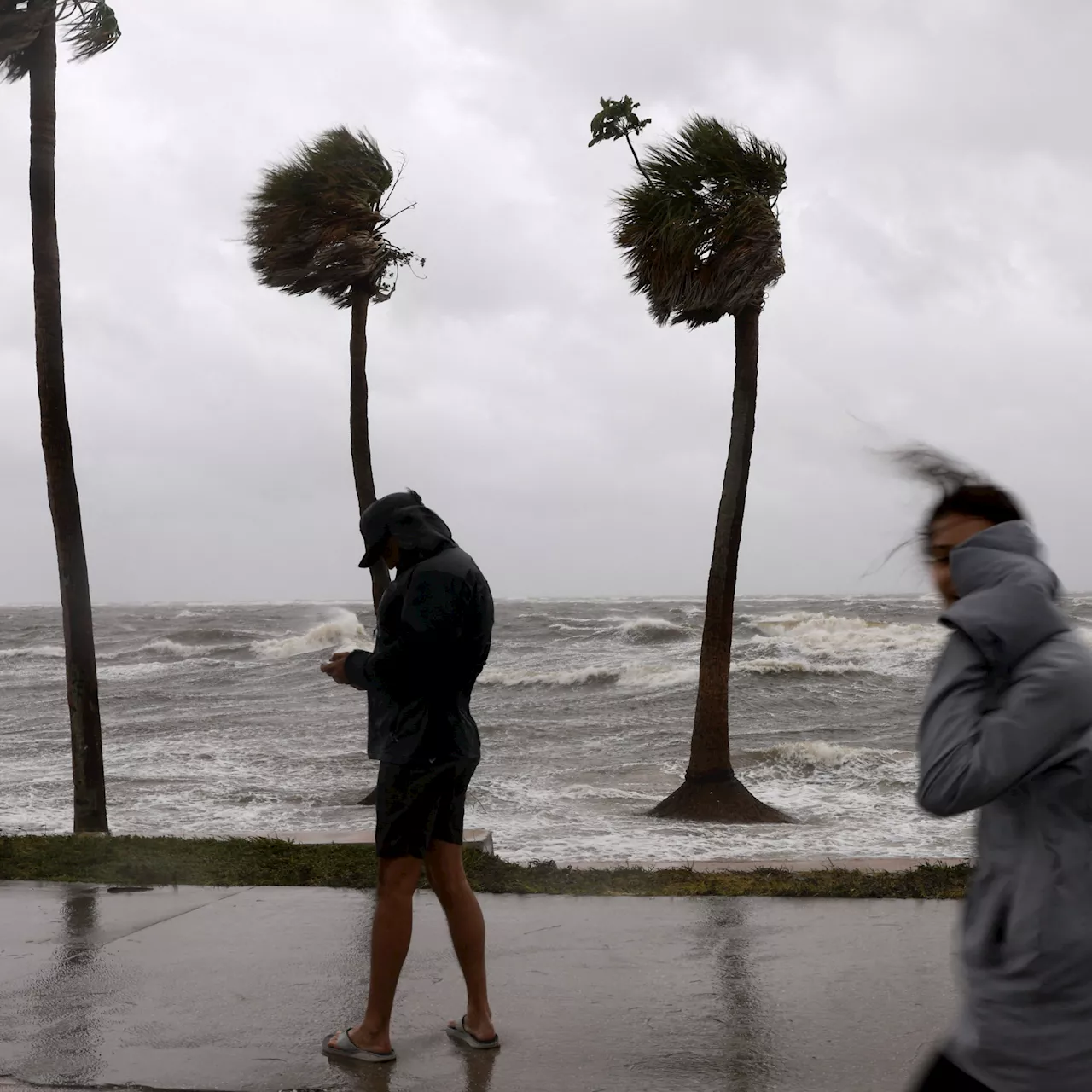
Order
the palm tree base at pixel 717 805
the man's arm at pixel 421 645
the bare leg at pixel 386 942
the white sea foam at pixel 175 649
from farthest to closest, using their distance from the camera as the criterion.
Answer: the white sea foam at pixel 175 649
the palm tree base at pixel 717 805
the bare leg at pixel 386 942
the man's arm at pixel 421 645

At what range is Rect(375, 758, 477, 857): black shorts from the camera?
365 centimetres

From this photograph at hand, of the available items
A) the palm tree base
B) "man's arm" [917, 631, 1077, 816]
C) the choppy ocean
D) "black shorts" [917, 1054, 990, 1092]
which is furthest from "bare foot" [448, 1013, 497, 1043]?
the palm tree base

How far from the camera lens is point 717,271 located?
41.8ft

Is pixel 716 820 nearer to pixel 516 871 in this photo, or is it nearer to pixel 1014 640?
pixel 516 871

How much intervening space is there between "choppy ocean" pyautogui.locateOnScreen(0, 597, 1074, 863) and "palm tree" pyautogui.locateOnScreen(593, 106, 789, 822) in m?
0.90

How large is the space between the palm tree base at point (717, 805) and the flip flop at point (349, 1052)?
874cm

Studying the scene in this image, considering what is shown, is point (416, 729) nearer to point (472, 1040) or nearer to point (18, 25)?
point (472, 1040)

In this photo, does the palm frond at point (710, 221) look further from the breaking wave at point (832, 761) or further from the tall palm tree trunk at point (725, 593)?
the breaking wave at point (832, 761)

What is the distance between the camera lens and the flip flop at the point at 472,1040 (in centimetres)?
387

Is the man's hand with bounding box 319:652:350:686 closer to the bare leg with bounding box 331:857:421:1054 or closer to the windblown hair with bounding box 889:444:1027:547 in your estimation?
the bare leg with bounding box 331:857:421:1054

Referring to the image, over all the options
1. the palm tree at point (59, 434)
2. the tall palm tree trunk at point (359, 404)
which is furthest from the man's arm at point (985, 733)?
the tall palm tree trunk at point (359, 404)

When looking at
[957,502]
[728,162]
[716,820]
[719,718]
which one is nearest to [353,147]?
[728,162]

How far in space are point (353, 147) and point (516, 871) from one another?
10100mm

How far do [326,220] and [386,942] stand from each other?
11736 millimetres
